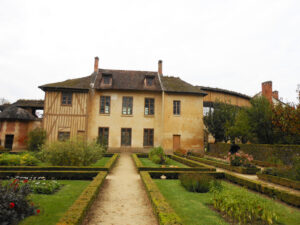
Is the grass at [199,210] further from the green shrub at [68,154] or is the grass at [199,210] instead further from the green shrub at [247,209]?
the green shrub at [68,154]

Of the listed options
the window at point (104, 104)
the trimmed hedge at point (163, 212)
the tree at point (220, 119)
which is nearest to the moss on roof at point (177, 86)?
the tree at point (220, 119)

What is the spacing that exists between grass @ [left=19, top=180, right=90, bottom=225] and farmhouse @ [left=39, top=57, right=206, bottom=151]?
519 inches

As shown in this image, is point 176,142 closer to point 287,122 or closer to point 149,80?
point 149,80

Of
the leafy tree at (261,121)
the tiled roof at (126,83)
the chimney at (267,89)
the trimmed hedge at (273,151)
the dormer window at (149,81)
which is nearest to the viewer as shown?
the trimmed hedge at (273,151)

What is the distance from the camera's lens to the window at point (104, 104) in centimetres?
2036

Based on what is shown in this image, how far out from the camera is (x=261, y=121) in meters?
15.9

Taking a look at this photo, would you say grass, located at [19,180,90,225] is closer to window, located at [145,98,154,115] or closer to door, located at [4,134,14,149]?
window, located at [145,98,154,115]

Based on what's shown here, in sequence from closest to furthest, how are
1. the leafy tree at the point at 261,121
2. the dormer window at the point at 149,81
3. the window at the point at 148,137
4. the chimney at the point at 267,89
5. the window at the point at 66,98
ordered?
1. the leafy tree at the point at 261,121
2. the window at the point at 66,98
3. the window at the point at 148,137
4. the dormer window at the point at 149,81
5. the chimney at the point at 267,89

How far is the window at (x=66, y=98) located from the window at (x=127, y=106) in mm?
5091

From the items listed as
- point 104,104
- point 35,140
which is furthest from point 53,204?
point 104,104

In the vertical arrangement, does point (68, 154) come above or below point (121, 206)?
above

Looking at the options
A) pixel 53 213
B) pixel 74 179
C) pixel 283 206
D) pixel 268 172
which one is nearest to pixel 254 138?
pixel 268 172

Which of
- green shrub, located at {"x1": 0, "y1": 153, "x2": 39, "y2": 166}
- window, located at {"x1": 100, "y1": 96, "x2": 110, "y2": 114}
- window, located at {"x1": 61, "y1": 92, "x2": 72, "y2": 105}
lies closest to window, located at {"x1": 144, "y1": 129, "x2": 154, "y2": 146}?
window, located at {"x1": 100, "y1": 96, "x2": 110, "y2": 114}

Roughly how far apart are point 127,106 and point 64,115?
593cm
